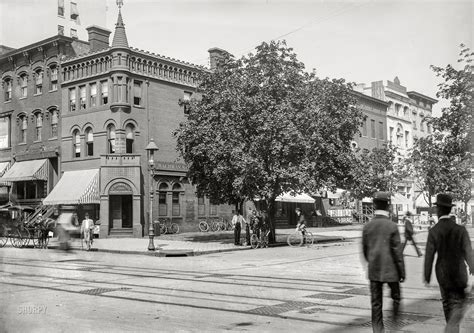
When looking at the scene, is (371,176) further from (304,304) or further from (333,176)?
(304,304)

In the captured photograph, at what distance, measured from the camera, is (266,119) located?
2358 cm

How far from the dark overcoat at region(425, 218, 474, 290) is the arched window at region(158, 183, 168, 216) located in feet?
100

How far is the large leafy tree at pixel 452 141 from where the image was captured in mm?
13461

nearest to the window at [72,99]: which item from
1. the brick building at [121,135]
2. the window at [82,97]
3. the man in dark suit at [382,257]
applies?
the brick building at [121,135]

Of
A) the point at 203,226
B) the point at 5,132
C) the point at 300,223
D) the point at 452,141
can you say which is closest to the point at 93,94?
the point at 5,132

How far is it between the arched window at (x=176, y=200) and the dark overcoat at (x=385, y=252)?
30.9 meters

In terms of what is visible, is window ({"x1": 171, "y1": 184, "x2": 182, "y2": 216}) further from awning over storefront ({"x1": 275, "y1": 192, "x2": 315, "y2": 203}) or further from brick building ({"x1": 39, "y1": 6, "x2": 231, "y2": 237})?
awning over storefront ({"x1": 275, "y1": 192, "x2": 315, "y2": 203})

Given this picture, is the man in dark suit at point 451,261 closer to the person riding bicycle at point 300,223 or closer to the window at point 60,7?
the window at point 60,7

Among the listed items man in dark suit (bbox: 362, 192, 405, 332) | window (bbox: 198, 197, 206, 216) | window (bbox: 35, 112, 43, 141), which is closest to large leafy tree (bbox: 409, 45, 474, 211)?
man in dark suit (bbox: 362, 192, 405, 332)

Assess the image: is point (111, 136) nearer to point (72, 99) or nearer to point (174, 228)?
point (72, 99)

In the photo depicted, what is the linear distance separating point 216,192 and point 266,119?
18.9ft

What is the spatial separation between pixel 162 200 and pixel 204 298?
26.4 metres

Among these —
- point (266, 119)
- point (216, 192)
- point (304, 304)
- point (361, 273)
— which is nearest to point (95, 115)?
point (216, 192)

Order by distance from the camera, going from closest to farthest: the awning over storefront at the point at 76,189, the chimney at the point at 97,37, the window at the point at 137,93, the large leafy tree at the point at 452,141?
the large leafy tree at the point at 452,141 < the awning over storefront at the point at 76,189 < the window at the point at 137,93 < the chimney at the point at 97,37
